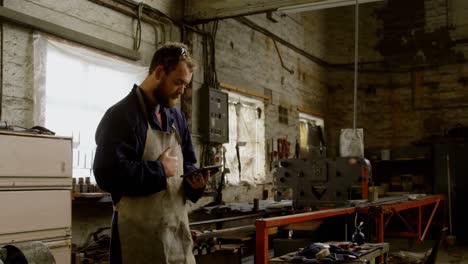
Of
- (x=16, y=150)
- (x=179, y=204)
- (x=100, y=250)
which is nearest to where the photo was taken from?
(x=179, y=204)

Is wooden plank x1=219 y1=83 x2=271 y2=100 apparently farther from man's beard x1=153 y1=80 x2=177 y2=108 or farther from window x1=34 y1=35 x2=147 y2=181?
man's beard x1=153 y1=80 x2=177 y2=108

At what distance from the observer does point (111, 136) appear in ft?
5.84

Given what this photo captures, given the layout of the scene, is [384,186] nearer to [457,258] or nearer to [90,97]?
[457,258]

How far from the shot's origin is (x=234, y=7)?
6223mm

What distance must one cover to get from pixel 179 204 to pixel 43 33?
10.5 feet

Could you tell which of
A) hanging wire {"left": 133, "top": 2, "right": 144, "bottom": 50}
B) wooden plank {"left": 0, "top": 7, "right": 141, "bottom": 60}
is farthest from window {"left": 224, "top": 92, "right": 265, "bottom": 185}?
wooden plank {"left": 0, "top": 7, "right": 141, "bottom": 60}

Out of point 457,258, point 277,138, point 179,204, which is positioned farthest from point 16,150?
point 457,258

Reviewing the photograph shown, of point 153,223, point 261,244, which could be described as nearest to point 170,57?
point 153,223

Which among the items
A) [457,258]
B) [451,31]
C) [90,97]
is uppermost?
[451,31]

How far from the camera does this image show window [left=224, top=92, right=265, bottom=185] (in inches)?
287

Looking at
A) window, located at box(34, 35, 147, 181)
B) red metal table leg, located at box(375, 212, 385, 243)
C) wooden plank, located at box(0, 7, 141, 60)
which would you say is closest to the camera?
wooden plank, located at box(0, 7, 141, 60)

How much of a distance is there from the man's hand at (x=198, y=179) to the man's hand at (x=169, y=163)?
0.28 feet

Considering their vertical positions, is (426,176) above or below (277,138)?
below

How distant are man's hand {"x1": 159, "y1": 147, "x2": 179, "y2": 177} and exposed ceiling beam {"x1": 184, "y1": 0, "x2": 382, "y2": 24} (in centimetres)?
432
